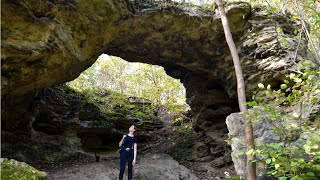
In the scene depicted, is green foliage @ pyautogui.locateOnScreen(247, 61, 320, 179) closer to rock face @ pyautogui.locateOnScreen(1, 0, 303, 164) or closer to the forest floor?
rock face @ pyautogui.locateOnScreen(1, 0, 303, 164)

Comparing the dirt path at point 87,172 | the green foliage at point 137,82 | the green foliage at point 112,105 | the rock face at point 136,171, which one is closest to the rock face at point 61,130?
the green foliage at point 112,105

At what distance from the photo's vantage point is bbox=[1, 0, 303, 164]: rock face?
803cm

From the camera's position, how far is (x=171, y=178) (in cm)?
971

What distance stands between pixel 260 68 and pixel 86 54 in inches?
271

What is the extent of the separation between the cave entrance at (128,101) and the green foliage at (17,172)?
23.3ft

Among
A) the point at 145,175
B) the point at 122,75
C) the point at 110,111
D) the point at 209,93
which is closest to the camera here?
the point at 145,175

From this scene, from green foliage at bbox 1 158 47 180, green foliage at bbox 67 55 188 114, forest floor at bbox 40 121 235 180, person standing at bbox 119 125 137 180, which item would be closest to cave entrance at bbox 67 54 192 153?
green foliage at bbox 67 55 188 114

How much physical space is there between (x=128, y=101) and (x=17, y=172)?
14090mm

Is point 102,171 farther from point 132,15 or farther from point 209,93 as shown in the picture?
point 209,93

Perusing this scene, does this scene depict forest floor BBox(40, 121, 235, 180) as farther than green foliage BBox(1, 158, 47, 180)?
Yes

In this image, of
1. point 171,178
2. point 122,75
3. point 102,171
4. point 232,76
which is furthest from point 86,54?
point 122,75

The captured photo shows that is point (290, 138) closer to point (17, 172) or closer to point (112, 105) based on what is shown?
point (17, 172)

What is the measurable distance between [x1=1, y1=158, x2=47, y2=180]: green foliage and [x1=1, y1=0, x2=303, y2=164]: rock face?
9.04 ft

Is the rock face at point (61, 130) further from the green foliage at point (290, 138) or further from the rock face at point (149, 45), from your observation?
the green foliage at point (290, 138)
